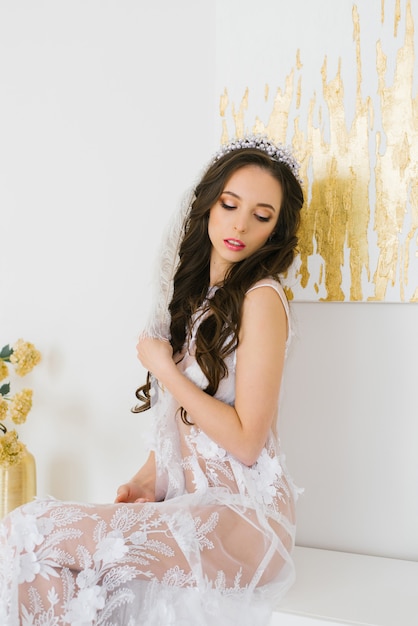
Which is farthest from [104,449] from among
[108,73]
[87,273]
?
[108,73]

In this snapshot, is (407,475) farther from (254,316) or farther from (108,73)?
(108,73)

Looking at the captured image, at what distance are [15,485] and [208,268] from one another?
3.30ft

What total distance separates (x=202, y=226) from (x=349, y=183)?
47 cm

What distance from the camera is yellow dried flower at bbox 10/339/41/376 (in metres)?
2.52

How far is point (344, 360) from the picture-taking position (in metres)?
2.24

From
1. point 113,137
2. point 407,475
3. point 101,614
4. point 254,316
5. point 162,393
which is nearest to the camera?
point 101,614

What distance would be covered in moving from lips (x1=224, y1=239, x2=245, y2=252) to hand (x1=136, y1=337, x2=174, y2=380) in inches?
11.7

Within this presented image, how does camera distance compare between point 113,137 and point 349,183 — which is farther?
point 113,137

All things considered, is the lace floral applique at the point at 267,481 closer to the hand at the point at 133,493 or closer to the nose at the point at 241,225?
the hand at the point at 133,493

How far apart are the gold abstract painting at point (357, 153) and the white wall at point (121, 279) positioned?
105 millimetres

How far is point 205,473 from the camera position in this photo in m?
1.85

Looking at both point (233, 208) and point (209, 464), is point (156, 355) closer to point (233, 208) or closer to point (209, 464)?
point (209, 464)

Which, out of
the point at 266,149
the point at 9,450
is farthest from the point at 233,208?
the point at 9,450

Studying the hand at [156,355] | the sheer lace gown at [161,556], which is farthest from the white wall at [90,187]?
the sheer lace gown at [161,556]
